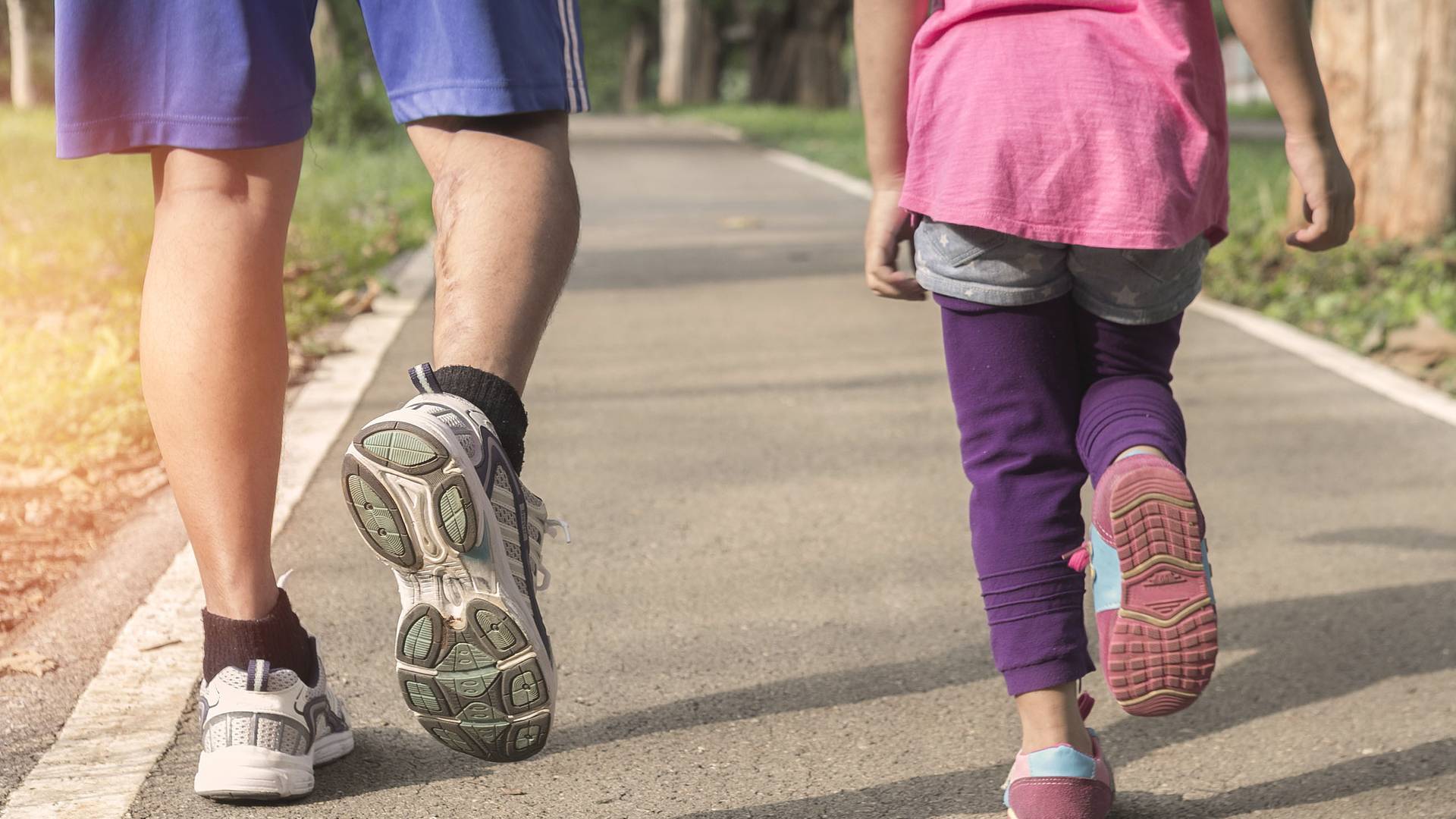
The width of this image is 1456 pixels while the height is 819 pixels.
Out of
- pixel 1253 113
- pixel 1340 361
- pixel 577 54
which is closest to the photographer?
pixel 577 54

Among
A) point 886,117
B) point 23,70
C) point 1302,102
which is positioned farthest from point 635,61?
point 1302,102

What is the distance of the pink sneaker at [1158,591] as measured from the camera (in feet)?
6.04

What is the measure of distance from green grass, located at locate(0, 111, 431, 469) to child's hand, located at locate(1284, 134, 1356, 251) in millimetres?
1434

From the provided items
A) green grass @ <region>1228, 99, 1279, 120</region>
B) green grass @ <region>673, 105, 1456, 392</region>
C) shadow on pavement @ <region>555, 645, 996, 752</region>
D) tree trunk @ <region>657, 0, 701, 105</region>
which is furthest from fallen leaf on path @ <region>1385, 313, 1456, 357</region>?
tree trunk @ <region>657, 0, 701, 105</region>

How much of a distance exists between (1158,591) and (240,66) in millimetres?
1301

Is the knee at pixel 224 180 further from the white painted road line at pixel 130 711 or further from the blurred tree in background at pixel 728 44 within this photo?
the blurred tree in background at pixel 728 44

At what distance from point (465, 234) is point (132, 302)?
13.7ft

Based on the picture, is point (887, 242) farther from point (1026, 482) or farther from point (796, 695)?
point (796, 695)

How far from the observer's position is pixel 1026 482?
6.88ft

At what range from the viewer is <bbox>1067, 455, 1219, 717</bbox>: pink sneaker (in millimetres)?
1841

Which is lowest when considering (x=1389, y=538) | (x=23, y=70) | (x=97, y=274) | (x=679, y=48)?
(x=679, y=48)

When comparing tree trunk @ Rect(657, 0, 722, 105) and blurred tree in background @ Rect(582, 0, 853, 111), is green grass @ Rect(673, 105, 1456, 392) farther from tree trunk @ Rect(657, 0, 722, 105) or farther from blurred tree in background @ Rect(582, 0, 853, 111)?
tree trunk @ Rect(657, 0, 722, 105)

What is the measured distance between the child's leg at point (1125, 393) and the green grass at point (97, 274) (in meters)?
1.17

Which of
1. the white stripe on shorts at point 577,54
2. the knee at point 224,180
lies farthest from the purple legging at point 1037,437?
the knee at point 224,180
